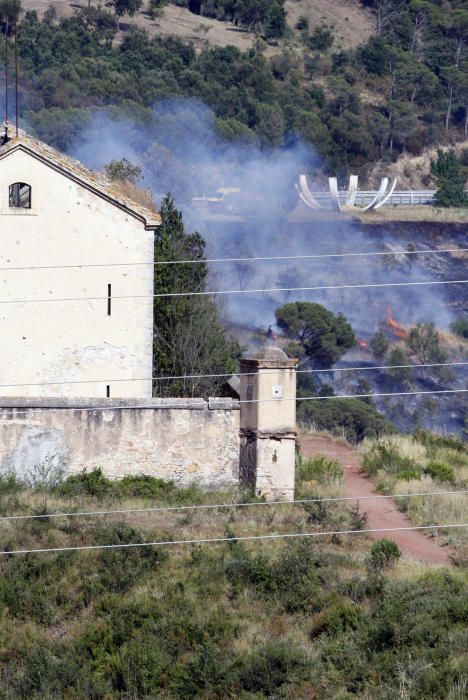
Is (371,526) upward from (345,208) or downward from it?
downward

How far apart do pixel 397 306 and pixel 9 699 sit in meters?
65.8

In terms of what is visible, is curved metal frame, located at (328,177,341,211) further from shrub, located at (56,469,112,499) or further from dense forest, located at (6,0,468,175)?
shrub, located at (56,469,112,499)

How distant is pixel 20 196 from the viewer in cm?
3156

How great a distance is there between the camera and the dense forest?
103688mm

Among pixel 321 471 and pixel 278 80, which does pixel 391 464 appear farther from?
pixel 278 80

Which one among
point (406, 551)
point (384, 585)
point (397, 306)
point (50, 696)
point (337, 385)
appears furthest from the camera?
point (397, 306)

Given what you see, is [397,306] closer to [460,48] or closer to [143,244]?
[460,48]

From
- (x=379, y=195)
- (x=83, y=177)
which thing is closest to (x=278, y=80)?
(x=379, y=195)

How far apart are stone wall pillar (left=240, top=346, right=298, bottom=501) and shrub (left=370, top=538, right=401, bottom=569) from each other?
123 inches

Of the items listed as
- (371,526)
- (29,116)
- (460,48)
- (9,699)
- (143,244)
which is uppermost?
(460,48)

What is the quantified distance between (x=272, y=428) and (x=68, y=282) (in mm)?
5187

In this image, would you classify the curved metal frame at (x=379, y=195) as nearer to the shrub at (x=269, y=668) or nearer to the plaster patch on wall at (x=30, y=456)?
the plaster patch on wall at (x=30, y=456)

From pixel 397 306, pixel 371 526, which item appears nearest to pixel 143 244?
pixel 371 526

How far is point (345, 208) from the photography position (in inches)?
3863
